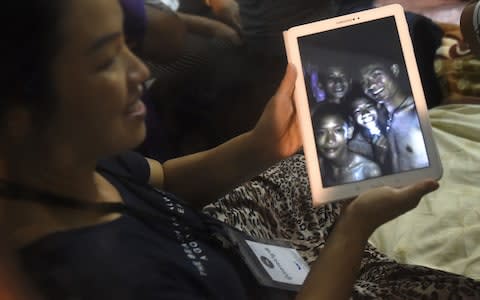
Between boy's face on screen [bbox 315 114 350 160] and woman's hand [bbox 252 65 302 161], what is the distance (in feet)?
0.13

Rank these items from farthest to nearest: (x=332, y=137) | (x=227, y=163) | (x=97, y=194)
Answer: (x=227, y=163) → (x=332, y=137) → (x=97, y=194)

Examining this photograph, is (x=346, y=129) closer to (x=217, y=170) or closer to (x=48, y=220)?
(x=217, y=170)

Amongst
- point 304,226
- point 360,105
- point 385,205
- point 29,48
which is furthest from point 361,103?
point 29,48

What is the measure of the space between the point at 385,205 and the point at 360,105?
112 mm

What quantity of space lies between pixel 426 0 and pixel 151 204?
22.4 inches

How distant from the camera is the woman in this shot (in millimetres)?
420

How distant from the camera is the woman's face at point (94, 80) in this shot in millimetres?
426

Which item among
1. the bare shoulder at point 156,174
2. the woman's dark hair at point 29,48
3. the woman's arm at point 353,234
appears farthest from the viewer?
the bare shoulder at point 156,174

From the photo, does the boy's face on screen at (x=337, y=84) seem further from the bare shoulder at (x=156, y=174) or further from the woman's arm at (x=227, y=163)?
the bare shoulder at (x=156, y=174)

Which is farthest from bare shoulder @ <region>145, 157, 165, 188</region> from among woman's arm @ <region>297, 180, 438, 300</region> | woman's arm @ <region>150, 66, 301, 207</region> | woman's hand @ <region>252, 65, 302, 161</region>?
woman's arm @ <region>297, 180, 438, 300</region>

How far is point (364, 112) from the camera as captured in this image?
0.66m

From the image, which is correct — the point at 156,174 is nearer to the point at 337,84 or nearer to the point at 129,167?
the point at 129,167

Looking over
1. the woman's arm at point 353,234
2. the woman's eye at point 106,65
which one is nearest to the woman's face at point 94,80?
the woman's eye at point 106,65

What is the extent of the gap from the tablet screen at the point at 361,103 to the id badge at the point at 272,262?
0.36ft
